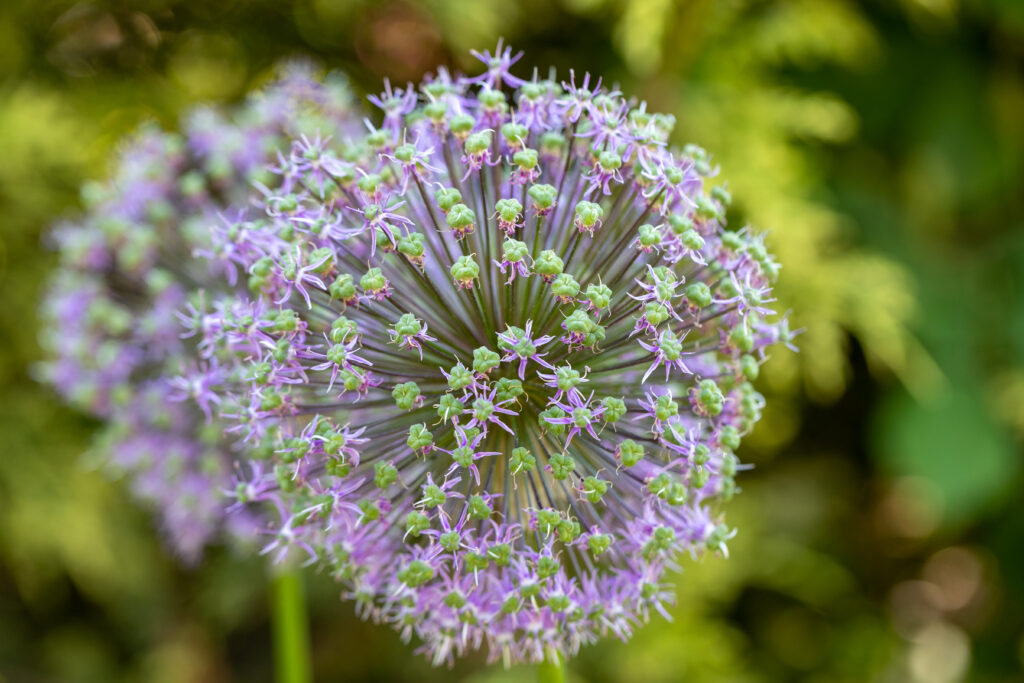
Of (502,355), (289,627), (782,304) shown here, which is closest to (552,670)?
(502,355)

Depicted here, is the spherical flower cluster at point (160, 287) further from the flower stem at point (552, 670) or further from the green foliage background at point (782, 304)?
the flower stem at point (552, 670)

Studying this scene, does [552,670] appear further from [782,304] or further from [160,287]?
[782,304]

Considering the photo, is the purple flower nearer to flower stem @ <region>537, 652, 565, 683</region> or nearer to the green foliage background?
flower stem @ <region>537, 652, 565, 683</region>

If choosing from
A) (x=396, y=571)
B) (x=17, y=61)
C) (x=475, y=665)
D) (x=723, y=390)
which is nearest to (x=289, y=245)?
(x=396, y=571)

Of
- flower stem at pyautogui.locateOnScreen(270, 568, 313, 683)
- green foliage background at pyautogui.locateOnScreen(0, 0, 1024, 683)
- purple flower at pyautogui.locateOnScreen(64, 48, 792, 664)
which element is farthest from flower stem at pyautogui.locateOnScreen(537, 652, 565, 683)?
green foliage background at pyautogui.locateOnScreen(0, 0, 1024, 683)

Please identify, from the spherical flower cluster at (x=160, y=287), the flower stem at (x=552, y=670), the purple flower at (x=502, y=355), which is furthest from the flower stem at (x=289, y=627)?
the flower stem at (x=552, y=670)

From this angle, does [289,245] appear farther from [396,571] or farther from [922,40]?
[922,40]

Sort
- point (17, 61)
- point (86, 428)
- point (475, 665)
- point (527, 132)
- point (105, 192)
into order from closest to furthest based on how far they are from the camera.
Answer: point (527, 132) → point (105, 192) → point (17, 61) → point (86, 428) → point (475, 665)
